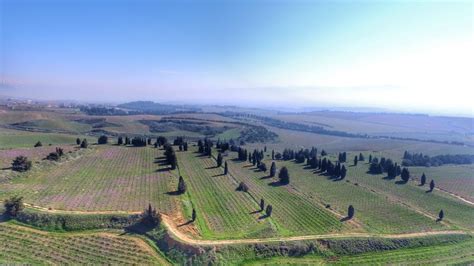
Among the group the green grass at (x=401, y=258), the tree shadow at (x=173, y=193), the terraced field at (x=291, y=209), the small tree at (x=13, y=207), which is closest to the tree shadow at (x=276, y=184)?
the terraced field at (x=291, y=209)

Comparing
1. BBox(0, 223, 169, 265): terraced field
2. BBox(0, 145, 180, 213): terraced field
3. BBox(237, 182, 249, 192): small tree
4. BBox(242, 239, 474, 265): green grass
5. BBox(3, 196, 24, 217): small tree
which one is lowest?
BBox(242, 239, 474, 265): green grass

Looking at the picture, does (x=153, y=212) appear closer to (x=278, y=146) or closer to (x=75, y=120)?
(x=278, y=146)

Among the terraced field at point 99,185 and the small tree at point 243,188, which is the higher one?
the terraced field at point 99,185

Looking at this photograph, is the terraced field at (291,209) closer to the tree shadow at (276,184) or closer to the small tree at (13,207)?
the tree shadow at (276,184)

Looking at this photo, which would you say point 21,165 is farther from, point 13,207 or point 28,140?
point 28,140

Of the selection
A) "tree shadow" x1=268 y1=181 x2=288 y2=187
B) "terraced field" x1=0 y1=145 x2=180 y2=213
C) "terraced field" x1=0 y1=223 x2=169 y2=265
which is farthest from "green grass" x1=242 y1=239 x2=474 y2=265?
"tree shadow" x1=268 y1=181 x2=288 y2=187

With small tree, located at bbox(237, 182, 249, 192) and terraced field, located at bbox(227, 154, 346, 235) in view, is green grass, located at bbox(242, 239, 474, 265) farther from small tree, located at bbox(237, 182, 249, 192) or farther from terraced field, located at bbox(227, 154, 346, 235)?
small tree, located at bbox(237, 182, 249, 192)
